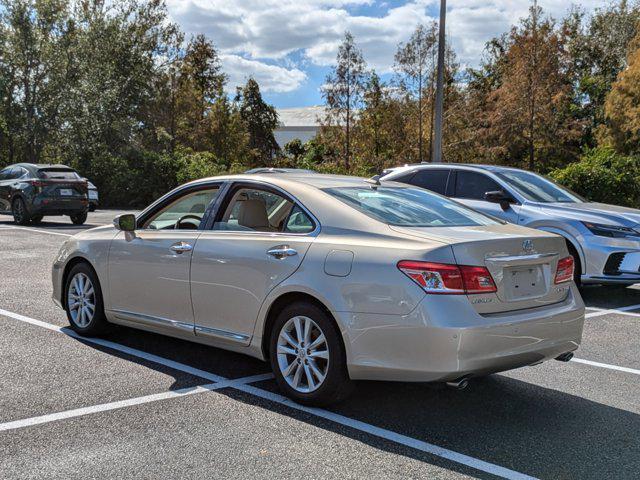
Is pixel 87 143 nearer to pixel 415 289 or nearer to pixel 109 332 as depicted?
pixel 109 332

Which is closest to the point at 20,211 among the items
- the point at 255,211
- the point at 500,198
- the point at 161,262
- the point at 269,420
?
the point at 500,198

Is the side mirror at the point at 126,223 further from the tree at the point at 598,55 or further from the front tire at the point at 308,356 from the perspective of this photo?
the tree at the point at 598,55

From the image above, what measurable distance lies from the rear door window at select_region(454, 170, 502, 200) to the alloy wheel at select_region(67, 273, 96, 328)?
5.68 m

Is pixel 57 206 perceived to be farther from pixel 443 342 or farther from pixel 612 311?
pixel 443 342

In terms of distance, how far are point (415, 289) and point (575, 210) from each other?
5.71m

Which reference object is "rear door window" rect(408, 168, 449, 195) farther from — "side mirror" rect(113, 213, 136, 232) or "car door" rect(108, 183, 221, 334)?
"side mirror" rect(113, 213, 136, 232)

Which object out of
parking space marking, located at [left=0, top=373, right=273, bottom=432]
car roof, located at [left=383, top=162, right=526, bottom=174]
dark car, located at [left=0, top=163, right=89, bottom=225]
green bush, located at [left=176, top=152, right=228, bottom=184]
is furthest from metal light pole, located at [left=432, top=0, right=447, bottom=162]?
green bush, located at [left=176, top=152, right=228, bottom=184]

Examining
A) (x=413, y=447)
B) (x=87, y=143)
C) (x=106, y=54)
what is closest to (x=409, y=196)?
(x=413, y=447)

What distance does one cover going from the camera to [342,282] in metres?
4.34

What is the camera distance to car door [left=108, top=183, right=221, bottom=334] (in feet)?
17.7

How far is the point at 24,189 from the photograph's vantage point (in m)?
18.1

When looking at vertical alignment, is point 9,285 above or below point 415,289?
below

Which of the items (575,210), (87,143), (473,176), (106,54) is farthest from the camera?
(106,54)

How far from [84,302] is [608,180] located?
16264 mm
